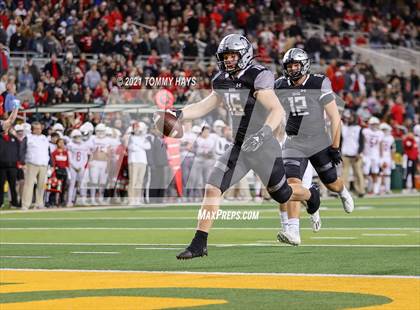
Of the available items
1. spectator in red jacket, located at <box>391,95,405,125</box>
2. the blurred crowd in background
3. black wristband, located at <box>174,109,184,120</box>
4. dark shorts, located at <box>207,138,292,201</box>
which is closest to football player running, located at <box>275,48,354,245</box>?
dark shorts, located at <box>207,138,292,201</box>

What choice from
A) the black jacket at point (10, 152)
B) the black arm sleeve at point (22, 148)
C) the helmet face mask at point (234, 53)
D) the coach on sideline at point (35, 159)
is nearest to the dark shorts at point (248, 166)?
the helmet face mask at point (234, 53)

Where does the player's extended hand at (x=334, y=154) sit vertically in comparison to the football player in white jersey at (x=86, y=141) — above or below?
above

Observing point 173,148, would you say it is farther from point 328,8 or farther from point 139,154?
point 328,8

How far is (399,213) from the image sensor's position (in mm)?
20281

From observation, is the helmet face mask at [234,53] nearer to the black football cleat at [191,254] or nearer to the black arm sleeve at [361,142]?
the black football cleat at [191,254]

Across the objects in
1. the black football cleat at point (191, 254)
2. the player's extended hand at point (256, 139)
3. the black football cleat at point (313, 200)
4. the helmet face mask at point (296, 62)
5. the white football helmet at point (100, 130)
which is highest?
the helmet face mask at point (296, 62)

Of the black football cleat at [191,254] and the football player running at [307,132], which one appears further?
the football player running at [307,132]

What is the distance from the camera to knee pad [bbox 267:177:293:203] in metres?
10.4

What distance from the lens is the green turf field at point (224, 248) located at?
9.11 m

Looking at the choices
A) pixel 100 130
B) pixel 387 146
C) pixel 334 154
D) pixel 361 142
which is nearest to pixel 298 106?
pixel 334 154

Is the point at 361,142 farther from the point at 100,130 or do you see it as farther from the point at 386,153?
the point at 100,130

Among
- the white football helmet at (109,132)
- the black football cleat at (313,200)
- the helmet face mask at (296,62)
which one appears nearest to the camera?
the helmet face mask at (296,62)

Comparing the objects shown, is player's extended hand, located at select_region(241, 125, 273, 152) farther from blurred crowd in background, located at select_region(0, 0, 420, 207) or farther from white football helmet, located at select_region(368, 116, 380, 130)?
white football helmet, located at select_region(368, 116, 380, 130)

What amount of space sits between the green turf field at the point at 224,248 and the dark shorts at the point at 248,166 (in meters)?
0.96
